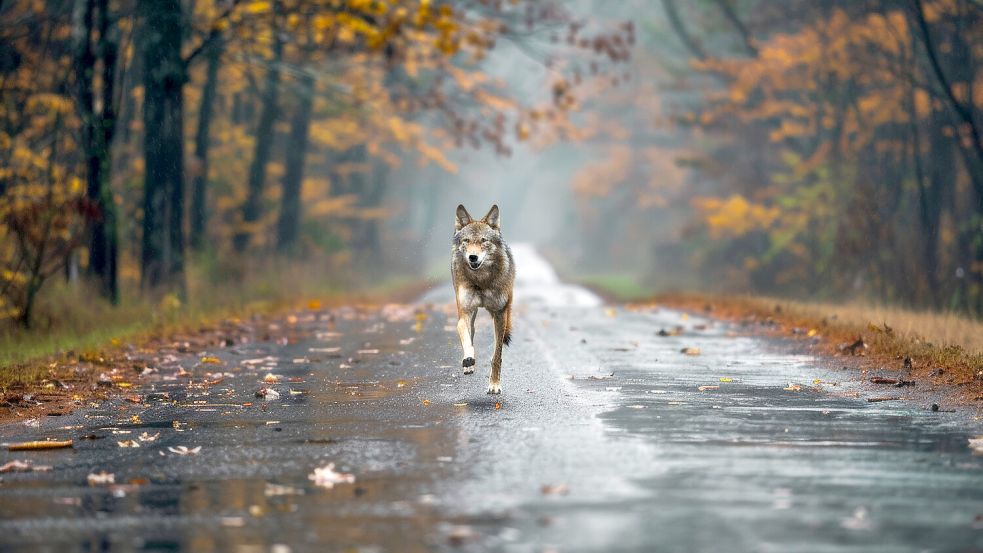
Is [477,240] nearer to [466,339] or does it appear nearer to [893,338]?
[466,339]

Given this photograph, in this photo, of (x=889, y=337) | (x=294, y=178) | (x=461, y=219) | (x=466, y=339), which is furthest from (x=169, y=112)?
(x=294, y=178)

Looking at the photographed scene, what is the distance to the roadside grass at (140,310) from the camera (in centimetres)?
1691

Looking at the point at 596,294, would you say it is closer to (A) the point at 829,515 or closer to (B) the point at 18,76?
(B) the point at 18,76

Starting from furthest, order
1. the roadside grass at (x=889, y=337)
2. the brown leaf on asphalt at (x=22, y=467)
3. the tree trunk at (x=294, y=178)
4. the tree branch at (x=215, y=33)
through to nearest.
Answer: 1. the tree trunk at (x=294, y=178)
2. the tree branch at (x=215, y=33)
3. the roadside grass at (x=889, y=337)
4. the brown leaf on asphalt at (x=22, y=467)

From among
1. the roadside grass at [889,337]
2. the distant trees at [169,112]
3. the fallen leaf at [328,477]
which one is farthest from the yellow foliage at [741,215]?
the fallen leaf at [328,477]

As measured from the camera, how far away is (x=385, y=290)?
45.4 metres

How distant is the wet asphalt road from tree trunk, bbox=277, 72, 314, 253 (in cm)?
2350

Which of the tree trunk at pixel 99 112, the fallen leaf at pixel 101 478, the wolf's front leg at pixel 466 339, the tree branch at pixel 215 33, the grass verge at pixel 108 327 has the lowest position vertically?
the grass verge at pixel 108 327

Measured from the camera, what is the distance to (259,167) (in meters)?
36.6

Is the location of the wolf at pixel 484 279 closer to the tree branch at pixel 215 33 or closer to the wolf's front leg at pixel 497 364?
the wolf's front leg at pixel 497 364

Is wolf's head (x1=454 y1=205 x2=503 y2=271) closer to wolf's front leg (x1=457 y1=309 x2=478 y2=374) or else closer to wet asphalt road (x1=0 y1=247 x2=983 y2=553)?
wolf's front leg (x1=457 y1=309 x2=478 y2=374)

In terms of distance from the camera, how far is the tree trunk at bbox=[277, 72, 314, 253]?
1535 inches

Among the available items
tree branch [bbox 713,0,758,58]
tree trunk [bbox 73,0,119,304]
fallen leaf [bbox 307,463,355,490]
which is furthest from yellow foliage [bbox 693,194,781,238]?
fallen leaf [bbox 307,463,355,490]

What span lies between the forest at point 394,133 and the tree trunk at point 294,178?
7 cm
